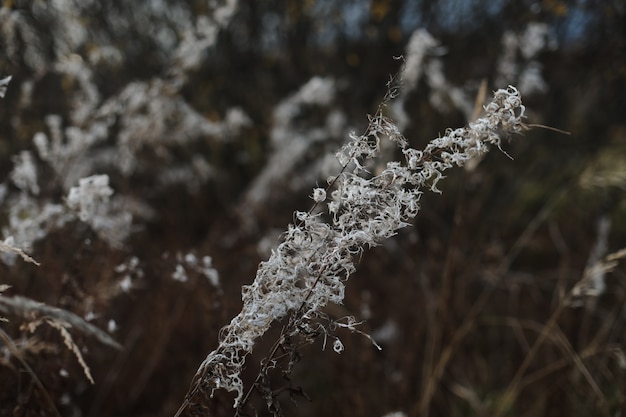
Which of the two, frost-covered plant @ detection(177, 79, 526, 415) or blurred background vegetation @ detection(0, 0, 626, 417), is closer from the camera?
frost-covered plant @ detection(177, 79, 526, 415)

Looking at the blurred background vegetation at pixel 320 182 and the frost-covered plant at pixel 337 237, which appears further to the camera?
the blurred background vegetation at pixel 320 182

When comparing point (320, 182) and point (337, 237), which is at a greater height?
point (320, 182)

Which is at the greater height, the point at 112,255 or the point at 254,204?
the point at 254,204

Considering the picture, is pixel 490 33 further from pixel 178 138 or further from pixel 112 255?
pixel 112 255

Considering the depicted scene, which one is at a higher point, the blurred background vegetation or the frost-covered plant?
the blurred background vegetation

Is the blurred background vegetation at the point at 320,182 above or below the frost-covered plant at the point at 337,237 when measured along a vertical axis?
above

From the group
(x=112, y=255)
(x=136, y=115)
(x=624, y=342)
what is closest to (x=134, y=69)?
(x=136, y=115)

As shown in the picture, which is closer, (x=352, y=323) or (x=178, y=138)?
(x=352, y=323)

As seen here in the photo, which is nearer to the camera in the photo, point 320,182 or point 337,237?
point 337,237
